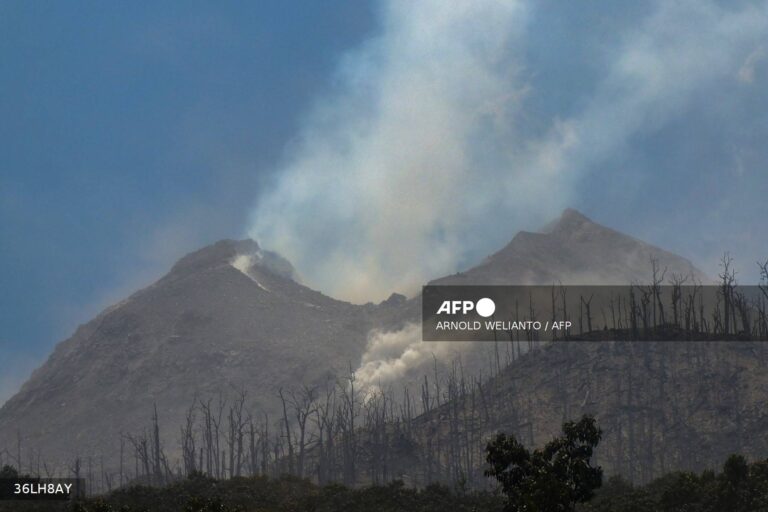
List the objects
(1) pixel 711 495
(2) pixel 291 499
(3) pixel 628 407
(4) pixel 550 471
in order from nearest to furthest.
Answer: (4) pixel 550 471 → (1) pixel 711 495 → (2) pixel 291 499 → (3) pixel 628 407

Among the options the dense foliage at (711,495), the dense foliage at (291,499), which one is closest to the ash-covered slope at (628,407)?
the dense foliage at (291,499)

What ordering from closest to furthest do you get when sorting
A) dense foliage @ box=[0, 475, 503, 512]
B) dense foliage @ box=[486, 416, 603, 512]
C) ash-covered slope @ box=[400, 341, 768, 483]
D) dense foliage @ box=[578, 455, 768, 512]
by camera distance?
dense foliage @ box=[486, 416, 603, 512], dense foliage @ box=[578, 455, 768, 512], dense foliage @ box=[0, 475, 503, 512], ash-covered slope @ box=[400, 341, 768, 483]

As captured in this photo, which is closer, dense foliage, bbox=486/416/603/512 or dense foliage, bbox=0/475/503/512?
dense foliage, bbox=486/416/603/512

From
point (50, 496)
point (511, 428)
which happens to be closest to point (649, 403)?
point (511, 428)

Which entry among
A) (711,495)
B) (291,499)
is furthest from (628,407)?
(711,495)

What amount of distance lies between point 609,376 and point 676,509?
227 ft

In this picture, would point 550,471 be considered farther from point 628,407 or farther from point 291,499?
point 628,407

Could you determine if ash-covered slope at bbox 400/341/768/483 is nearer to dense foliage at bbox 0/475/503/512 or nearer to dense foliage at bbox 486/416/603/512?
dense foliage at bbox 0/475/503/512

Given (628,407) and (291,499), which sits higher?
(628,407)

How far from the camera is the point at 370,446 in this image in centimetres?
12406

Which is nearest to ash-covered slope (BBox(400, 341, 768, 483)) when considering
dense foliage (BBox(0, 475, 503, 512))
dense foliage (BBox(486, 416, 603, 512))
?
dense foliage (BBox(0, 475, 503, 512))

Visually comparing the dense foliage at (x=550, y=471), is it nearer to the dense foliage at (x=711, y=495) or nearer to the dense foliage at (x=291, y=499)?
the dense foliage at (x=711, y=495)

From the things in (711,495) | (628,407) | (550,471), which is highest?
(628,407)

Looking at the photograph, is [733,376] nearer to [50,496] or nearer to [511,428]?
[511,428]
